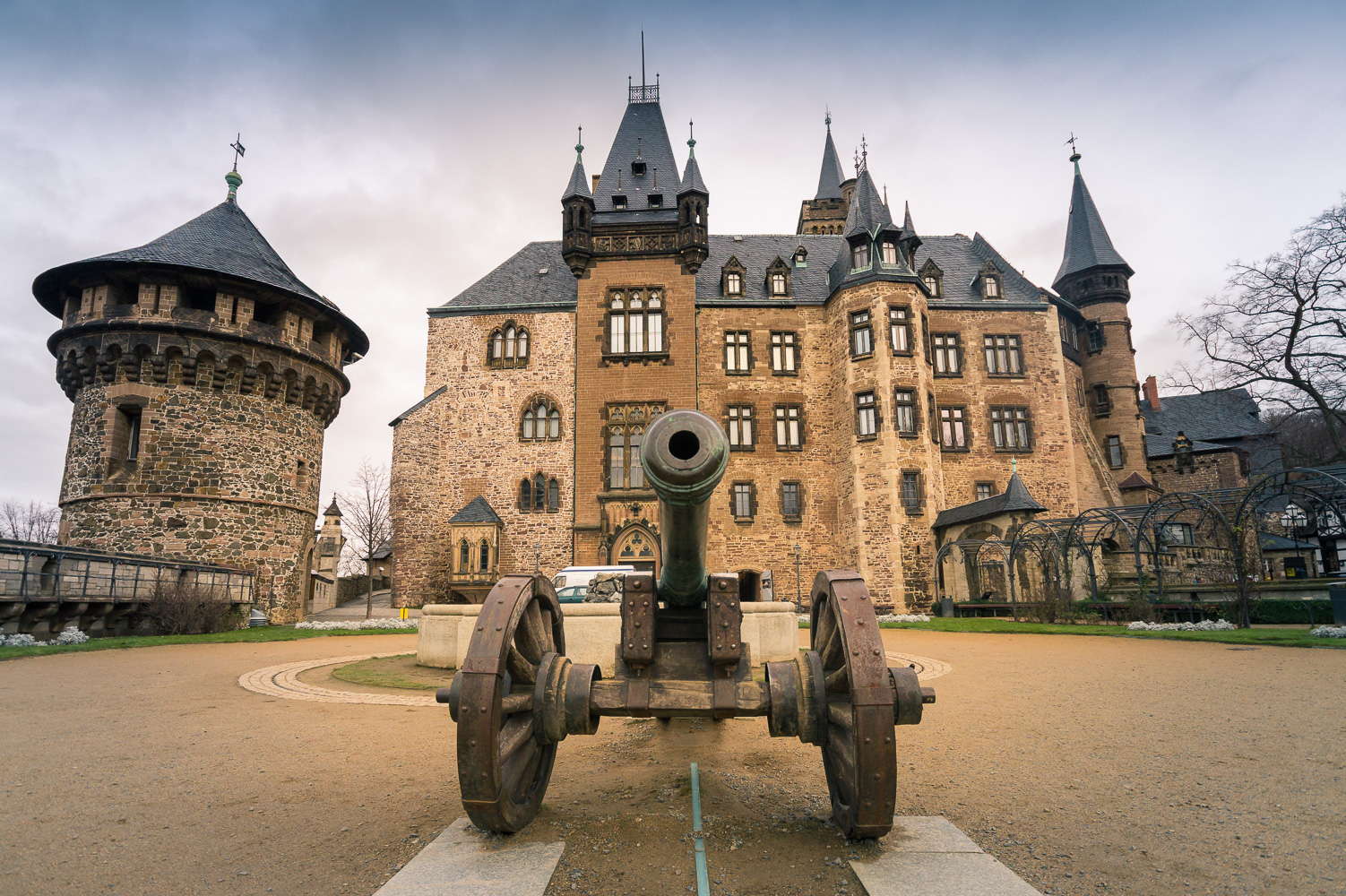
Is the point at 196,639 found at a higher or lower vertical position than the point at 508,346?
lower

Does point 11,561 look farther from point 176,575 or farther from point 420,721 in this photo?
point 420,721

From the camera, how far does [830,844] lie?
3.06 m

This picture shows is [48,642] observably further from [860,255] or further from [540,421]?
[860,255]

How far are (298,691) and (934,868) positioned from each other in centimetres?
782

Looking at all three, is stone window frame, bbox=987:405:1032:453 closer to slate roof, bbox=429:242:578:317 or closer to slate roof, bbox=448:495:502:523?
slate roof, bbox=429:242:578:317

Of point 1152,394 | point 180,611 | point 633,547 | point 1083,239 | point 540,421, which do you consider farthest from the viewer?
point 1152,394

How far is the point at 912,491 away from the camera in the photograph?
23.5 meters

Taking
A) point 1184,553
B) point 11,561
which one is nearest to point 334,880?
point 11,561

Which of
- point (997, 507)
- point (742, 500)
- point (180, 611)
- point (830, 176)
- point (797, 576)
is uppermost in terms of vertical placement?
point (830, 176)

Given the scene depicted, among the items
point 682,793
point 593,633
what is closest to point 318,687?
point 593,633

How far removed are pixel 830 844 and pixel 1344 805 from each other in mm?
2972

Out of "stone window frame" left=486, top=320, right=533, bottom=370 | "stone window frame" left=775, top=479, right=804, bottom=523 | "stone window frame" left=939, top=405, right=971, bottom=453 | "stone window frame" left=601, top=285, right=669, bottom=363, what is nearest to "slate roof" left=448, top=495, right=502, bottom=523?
"stone window frame" left=486, top=320, right=533, bottom=370

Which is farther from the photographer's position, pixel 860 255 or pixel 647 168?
pixel 647 168

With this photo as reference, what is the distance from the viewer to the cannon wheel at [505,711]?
8.73ft
